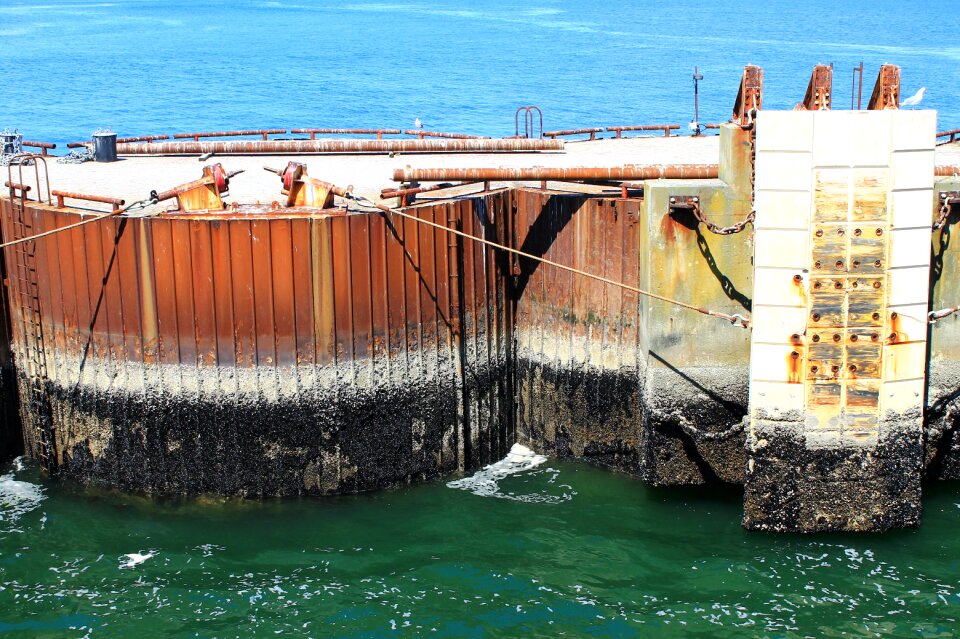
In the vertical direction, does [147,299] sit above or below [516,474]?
above

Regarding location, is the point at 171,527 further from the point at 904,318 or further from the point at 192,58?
the point at 192,58

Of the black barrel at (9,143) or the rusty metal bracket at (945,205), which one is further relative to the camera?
the black barrel at (9,143)

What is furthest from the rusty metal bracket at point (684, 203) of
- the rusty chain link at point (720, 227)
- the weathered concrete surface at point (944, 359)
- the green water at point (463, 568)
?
the green water at point (463, 568)

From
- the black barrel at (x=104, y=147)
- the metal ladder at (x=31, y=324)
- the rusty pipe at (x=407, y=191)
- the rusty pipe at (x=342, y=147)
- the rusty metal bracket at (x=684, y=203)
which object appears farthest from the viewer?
the rusty pipe at (x=342, y=147)

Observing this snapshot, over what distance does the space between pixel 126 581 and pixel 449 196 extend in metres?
8.37

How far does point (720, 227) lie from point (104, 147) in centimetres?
1532

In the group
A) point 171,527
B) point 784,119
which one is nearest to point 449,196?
point 784,119

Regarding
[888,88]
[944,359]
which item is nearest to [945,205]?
[888,88]

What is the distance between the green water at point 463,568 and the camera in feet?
50.5

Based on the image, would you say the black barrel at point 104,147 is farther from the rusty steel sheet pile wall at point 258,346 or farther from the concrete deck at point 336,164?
the rusty steel sheet pile wall at point 258,346

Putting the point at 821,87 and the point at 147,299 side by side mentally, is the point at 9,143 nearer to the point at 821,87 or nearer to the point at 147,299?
the point at 147,299

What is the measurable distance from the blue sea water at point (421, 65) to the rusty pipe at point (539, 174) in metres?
45.3

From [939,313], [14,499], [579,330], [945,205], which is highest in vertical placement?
[945,205]

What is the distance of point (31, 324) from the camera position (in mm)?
19203
